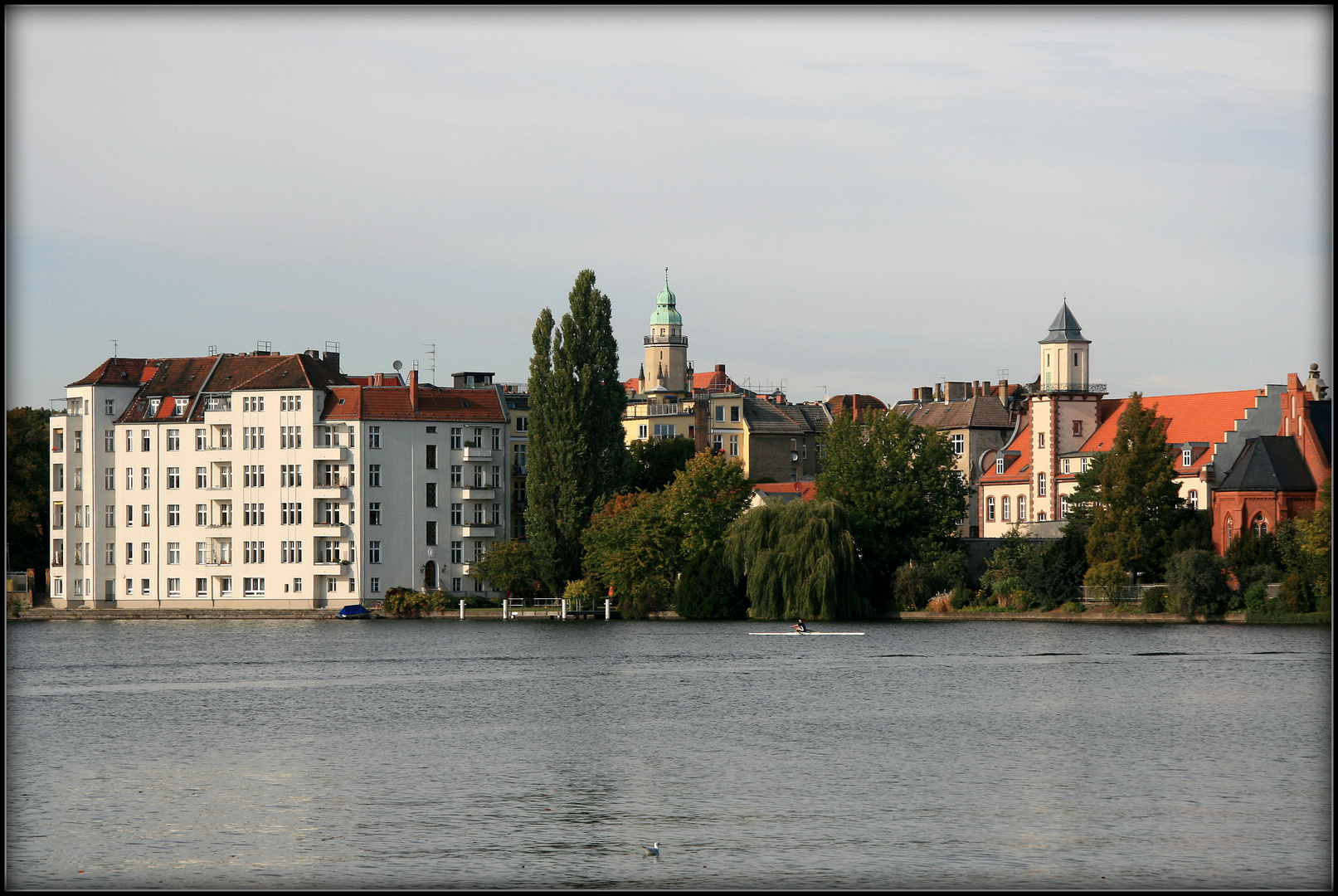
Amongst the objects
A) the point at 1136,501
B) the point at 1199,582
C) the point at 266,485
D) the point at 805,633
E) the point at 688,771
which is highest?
the point at 266,485

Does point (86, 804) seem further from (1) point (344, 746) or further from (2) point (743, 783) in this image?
(2) point (743, 783)

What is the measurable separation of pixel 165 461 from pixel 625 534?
4344cm

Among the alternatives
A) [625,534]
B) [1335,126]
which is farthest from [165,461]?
[1335,126]

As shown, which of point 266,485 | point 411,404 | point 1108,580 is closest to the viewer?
point 1108,580

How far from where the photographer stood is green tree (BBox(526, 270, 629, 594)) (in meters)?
110

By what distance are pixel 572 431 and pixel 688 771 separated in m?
76.2

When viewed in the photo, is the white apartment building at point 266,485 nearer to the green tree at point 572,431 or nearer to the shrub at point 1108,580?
the green tree at point 572,431

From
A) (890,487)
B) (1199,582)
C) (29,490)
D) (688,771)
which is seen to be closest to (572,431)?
(890,487)

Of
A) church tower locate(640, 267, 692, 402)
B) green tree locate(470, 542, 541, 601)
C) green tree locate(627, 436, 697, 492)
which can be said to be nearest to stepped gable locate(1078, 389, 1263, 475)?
green tree locate(627, 436, 697, 492)

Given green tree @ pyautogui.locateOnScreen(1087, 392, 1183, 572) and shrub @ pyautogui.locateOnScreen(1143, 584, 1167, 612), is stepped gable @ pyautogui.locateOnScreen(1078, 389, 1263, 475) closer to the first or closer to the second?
green tree @ pyautogui.locateOnScreen(1087, 392, 1183, 572)

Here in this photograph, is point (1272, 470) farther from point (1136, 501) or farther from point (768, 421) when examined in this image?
point (768, 421)

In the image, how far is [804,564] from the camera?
92562mm

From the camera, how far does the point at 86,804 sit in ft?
103

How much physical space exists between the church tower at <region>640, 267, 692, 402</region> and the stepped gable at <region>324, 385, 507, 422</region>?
6627cm
